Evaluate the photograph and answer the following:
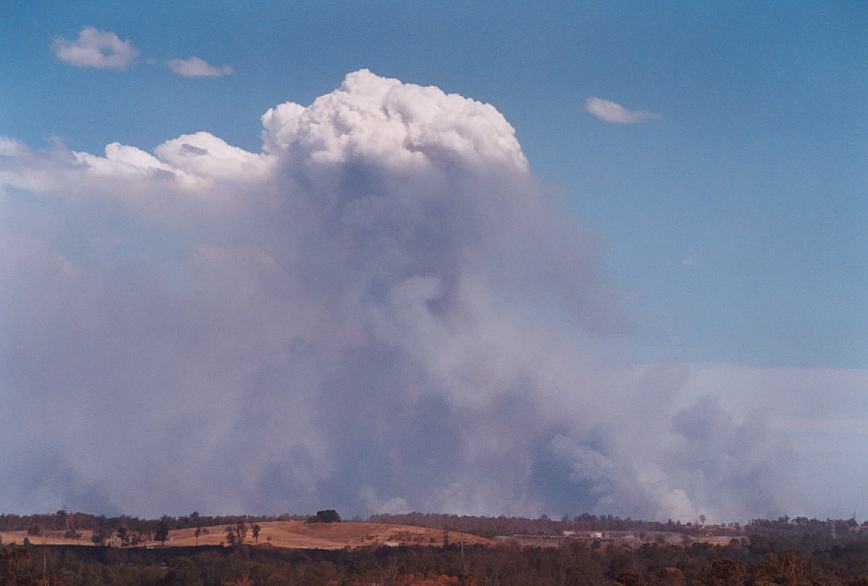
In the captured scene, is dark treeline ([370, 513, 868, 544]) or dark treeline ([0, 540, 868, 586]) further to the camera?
dark treeline ([370, 513, 868, 544])

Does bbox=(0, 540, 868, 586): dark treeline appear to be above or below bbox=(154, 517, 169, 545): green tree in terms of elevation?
below

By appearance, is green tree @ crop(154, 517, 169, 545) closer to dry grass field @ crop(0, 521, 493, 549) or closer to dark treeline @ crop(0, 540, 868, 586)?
dry grass field @ crop(0, 521, 493, 549)

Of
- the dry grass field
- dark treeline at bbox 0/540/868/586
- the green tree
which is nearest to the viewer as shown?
dark treeline at bbox 0/540/868/586

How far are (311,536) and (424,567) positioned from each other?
3771cm

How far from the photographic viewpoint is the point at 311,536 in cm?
11794

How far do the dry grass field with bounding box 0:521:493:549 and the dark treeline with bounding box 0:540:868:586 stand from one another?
9.95 meters

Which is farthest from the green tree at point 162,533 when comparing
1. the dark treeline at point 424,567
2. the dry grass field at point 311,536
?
the dark treeline at point 424,567

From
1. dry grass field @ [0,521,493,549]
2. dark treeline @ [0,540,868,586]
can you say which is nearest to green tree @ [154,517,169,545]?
dry grass field @ [0,521,493,549]

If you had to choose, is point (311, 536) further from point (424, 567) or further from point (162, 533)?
point (424, 567)

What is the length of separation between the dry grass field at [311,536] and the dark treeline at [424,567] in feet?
32.6

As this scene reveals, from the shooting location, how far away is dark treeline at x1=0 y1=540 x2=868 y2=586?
6606 cm

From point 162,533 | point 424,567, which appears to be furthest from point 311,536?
point 424,567

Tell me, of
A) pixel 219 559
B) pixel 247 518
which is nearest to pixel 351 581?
pixel 219 559

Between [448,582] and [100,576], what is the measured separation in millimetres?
22675
